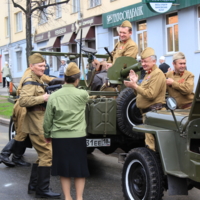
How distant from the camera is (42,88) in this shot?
6.11m

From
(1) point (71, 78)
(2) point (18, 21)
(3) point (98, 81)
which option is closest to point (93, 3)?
(2) point (18, 21)

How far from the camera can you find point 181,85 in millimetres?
6500

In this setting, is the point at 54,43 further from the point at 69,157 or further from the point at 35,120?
the point at 69,157

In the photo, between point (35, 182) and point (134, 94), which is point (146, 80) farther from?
point (35, 182)

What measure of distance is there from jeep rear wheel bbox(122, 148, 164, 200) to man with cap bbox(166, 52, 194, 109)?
1678 mm

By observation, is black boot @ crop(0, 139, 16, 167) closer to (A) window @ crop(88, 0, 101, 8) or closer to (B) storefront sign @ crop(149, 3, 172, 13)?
(B) storefront sign @ crop(149, 3, 172, 13)

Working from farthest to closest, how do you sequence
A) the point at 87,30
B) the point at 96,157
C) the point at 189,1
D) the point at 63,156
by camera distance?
1. the point at 87,30
2. the point at 189,1
3. the point at 96,157
4. the point at 63,156

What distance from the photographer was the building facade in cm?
1808

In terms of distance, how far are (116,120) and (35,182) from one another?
4.81 ft

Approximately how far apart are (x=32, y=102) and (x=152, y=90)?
5.05ft

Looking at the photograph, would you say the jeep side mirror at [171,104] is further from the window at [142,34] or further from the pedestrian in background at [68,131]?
the window at [142,34]

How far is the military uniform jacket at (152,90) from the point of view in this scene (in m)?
5.77


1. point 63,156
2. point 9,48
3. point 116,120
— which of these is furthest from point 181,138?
point 9,48

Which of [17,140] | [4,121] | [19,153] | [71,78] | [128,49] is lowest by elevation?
[19,153]
